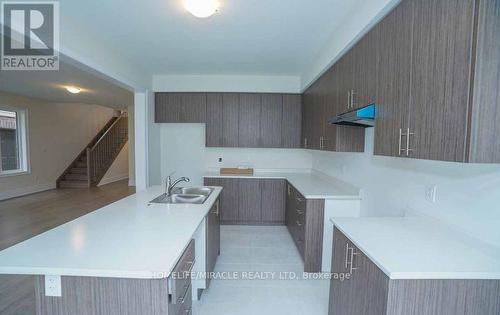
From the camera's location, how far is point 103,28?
250 cm

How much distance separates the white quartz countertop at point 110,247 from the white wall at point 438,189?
165cm

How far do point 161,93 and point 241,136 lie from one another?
1625 mm

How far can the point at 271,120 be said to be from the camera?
Answer: 14.0 ft

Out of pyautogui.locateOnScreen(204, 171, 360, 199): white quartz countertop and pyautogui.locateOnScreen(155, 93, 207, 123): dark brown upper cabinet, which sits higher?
pyautogui.locateOnScreen(155, 93, 207, 123): dark brown upper cabinet

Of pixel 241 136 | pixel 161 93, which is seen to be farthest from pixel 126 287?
pixel 161 93

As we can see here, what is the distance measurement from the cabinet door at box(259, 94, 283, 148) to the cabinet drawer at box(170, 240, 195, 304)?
291cm

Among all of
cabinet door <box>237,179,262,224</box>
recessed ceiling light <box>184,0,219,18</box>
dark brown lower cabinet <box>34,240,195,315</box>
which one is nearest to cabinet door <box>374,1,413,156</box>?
recessed ceiling light <box>184,0,219,18</box>

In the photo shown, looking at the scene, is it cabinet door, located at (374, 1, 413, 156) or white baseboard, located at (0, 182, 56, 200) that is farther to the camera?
white baseboard, located at (0, 182, 56, 200)

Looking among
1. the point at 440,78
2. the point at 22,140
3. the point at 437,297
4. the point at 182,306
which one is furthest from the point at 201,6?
the point at 22,140

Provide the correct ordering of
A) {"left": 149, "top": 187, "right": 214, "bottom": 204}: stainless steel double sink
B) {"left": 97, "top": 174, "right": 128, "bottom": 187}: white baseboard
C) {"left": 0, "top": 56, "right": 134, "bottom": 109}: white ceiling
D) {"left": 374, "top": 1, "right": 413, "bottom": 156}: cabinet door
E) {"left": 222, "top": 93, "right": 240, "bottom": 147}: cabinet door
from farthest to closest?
{"left": 97, "top": 174, "right": 128, "bottom": 187}: white baseboard
{"left": 222, "top": 93, "right": 240, "bottom": 147}: cabinet door
{"left": 0, "top": 56, "right": 134, "bottom": 109}: white ceiling
{"left": 149, "top": 187, "right": 214, "bottom": 204}: stainless steel double sink
{"left": 374, "top": 1, "right": 413, "bottom": 156}: cabinet door

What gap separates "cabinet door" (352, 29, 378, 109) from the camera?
179cm

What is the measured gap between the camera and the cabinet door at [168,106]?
426 cm

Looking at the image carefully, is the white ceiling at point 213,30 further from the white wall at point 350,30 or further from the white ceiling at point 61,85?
the white ceiling at point 61,85

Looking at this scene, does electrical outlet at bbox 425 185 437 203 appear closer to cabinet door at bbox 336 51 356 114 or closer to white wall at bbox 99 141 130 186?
cabinet door at bbox 336 51 356 114
